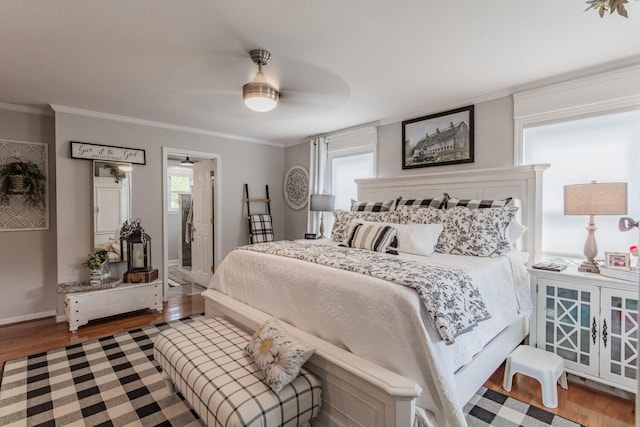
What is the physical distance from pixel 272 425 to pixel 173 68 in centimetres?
255

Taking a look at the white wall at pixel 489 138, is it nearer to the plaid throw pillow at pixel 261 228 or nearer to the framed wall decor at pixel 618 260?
the framed wall decor at pixel 618 260

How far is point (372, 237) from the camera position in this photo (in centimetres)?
277

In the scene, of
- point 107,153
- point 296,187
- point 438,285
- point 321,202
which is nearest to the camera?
point 438,285

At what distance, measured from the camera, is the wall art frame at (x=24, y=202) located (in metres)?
Answer: 3.42

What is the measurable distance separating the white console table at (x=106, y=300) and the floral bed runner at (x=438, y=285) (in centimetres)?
248

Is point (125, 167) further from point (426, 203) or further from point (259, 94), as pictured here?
point (426, 203)

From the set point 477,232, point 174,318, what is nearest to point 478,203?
point 477,232

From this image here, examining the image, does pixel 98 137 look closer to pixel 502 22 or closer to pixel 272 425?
pixel 272 425

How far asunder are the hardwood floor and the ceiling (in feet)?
7.75

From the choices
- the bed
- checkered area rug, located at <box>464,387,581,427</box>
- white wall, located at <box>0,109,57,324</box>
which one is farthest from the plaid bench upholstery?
white wall, located at <box>0,109,57,324</box>

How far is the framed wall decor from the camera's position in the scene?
2.16 meters

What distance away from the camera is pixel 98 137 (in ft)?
12.1

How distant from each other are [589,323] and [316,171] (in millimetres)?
3508

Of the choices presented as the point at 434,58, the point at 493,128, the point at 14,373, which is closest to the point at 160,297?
the point at 14,373
